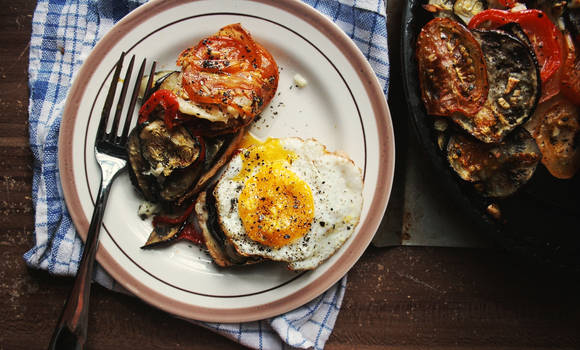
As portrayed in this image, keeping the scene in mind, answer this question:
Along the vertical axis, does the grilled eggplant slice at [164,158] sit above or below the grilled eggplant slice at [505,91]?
below

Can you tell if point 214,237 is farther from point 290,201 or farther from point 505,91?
point 505,91

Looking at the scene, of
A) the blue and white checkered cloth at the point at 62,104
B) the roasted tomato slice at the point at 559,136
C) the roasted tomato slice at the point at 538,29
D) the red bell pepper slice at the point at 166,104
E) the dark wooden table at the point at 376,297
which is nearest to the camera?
the red bell pepper slice at the point at 166,104

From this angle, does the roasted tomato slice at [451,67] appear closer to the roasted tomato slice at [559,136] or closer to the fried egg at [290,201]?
the roasted tomato slice at [559,136]

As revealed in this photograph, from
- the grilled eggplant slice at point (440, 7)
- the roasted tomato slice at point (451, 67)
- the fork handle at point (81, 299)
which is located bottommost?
the fork handle at point (81, 299)

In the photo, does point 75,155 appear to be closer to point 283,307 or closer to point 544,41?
point 283,307

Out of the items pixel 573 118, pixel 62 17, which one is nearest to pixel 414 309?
pixel 573 118

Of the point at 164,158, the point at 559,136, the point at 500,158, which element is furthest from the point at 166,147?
the point at 559,136

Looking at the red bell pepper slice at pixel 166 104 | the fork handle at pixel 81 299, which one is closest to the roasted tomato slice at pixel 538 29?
the red bell pepper slice at pixel 166 104
